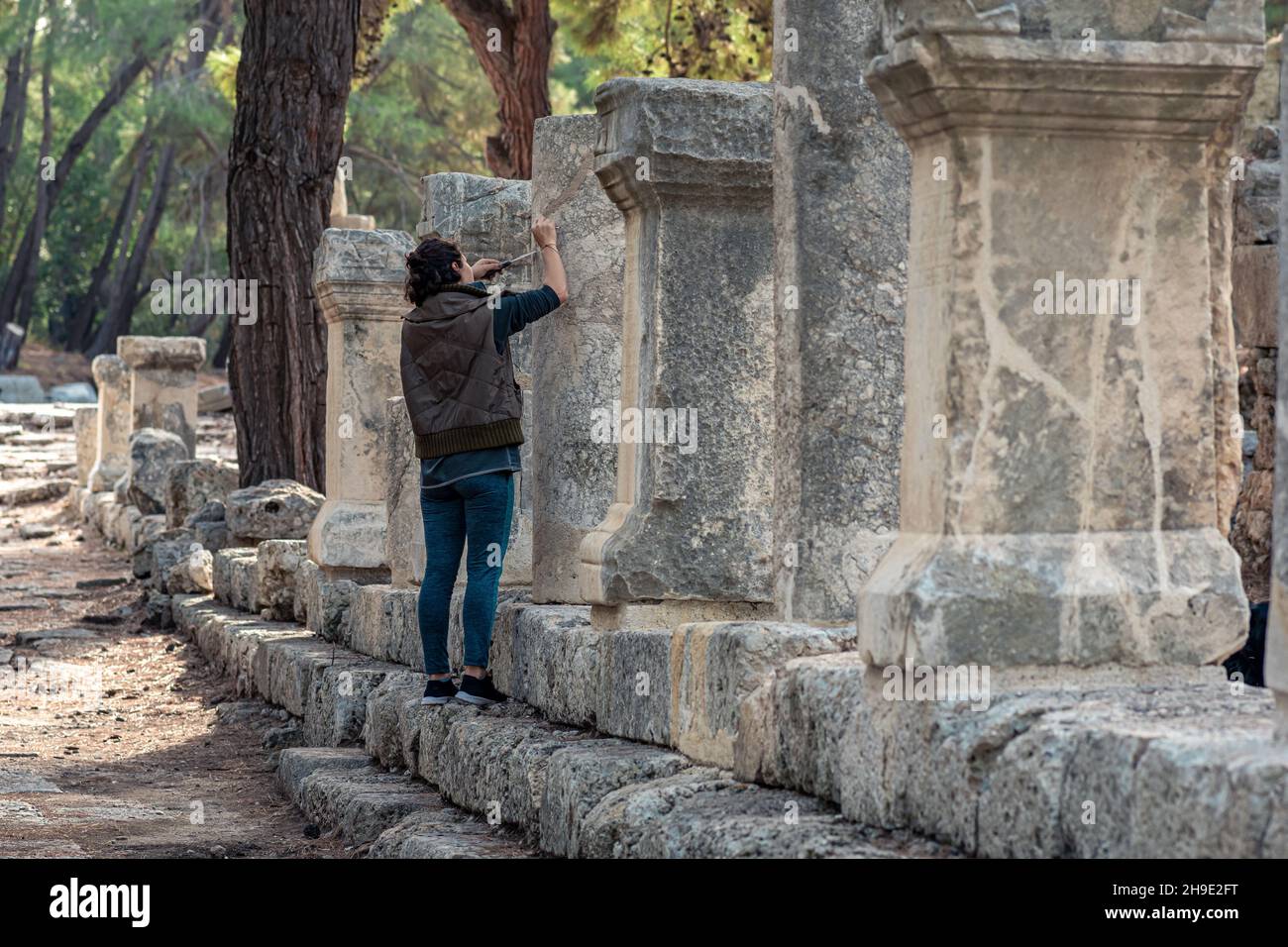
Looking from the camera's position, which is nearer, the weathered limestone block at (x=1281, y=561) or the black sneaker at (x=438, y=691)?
the weathered limestone block at (x=1281, y=561)

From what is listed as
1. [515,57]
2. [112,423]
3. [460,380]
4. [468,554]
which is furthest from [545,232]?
[112,423]

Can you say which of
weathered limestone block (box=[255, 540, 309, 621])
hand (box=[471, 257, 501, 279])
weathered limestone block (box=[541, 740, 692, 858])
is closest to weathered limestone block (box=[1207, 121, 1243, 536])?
weathered limestone block (box=[541, 740, 692, 858])

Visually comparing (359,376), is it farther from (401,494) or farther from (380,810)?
(380,810)

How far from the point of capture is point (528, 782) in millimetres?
5141

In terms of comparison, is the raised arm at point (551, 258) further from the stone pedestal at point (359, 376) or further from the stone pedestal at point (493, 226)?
the stone pedestal at point (359, 376)

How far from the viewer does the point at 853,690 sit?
12.3 ft

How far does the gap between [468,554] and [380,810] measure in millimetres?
830

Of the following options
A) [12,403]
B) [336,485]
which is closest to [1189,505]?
[336,485]

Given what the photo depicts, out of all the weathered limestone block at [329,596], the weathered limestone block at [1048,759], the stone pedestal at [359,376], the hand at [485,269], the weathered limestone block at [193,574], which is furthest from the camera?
the weathered limestone block at [193,574]

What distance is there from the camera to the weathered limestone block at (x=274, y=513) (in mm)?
11742

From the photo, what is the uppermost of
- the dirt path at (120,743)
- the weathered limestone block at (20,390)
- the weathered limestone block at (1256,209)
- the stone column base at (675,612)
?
the weathered limestone block at (20,390)

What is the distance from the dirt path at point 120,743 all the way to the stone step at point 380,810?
0.32 ft

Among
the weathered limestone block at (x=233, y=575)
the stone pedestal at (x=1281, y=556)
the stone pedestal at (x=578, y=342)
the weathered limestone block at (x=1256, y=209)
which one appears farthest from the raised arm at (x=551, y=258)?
the weathered limestone block at (x=233, y=575)

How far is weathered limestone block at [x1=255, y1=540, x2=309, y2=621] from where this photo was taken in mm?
10211
